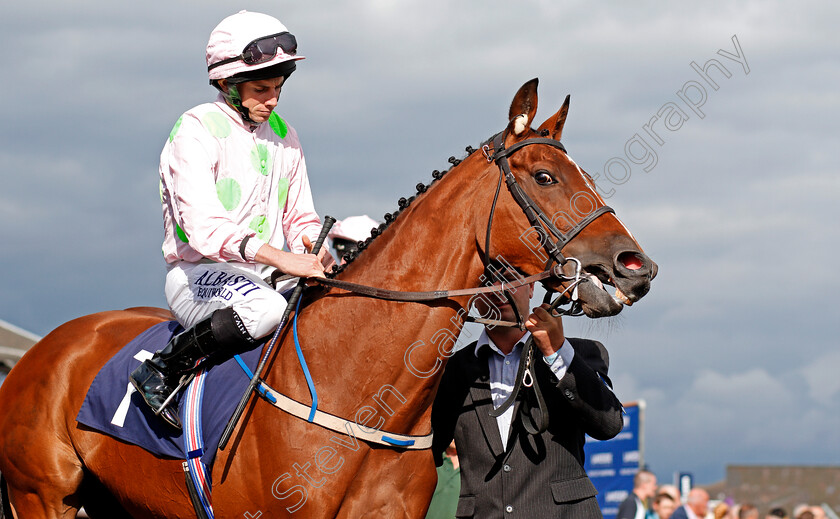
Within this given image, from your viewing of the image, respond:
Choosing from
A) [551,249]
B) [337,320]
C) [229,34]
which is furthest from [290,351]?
[229,34]

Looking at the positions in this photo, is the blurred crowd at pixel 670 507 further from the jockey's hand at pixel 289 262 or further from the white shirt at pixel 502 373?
the jockey's hand at pixel 289 262

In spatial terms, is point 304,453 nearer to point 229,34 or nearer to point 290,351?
point 290,351

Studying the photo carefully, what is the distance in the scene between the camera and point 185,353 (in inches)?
160

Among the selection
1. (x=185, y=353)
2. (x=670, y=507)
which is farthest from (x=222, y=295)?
(x=670, y=507)

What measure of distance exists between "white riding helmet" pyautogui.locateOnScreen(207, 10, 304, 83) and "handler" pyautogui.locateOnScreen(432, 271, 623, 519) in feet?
5.07

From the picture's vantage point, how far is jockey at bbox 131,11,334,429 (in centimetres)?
402

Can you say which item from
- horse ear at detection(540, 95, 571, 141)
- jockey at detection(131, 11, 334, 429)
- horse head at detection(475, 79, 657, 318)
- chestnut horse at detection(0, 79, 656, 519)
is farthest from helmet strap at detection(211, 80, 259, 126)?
horse ear at detection(540, 95, 571, 141)

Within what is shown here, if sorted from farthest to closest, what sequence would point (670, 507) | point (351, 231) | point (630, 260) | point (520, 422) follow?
point (670, 507), point (351, 231), point (520, 422), point (630, 260)

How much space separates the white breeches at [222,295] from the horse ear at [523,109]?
1317 millimetres

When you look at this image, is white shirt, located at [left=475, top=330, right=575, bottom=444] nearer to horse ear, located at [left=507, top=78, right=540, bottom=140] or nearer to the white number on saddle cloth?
horse ear, located at [left=507, top=78, right=540, bottom=140]

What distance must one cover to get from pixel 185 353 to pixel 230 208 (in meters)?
0.75

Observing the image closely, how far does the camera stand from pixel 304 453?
376 cm

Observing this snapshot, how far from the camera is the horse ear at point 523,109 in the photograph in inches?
160

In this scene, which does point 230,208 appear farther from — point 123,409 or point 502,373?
point 502,373
